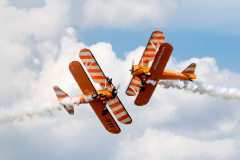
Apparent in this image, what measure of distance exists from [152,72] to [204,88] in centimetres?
842

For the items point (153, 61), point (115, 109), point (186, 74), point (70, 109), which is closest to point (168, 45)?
point (153, 61)

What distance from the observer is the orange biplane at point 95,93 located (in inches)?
1992

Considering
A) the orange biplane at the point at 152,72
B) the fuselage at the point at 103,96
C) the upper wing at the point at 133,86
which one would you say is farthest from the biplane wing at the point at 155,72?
the fuselage at the point at 103,96

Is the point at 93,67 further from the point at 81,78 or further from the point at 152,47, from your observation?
the point at 152,47

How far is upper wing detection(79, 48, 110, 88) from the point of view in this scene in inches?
2033

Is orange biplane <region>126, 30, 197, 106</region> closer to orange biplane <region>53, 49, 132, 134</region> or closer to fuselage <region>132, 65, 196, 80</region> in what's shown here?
fuselage <region>132, 65, 196, 80</region>

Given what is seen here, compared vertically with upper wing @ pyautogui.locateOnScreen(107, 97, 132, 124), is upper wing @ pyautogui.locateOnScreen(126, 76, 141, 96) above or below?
above

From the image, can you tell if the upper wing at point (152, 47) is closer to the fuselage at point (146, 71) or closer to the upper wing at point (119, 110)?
the fuselage at point (146, 71)

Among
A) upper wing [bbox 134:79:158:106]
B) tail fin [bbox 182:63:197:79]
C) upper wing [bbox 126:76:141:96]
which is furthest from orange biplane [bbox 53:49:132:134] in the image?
tail fin [bbox 182:63:197:79]

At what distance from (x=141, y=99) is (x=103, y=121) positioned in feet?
14.6

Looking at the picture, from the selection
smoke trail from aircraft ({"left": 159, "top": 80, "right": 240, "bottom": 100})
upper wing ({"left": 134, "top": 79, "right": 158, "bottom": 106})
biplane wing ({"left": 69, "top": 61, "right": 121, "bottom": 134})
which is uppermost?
biplane wing ({"left": 69, "top": 61, "right": 121, "bottom": 134})

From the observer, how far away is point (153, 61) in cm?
5094

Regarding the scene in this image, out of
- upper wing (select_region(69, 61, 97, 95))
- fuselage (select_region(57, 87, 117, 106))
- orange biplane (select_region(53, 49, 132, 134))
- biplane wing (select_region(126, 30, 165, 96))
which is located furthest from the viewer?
biplane wing (select_region(126, 30, 165, 96))

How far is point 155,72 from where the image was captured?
51938 millimetres
